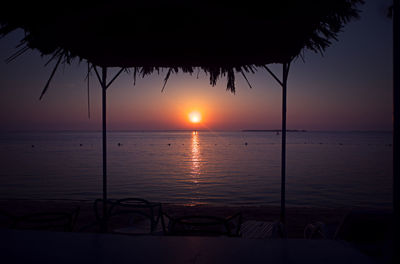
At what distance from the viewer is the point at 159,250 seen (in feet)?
4.43

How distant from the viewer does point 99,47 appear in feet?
12.0

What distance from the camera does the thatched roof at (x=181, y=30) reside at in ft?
7.18

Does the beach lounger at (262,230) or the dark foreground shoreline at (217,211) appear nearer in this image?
the beach lounger at (262,230)

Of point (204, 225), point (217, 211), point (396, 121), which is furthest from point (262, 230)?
point (217, 211)

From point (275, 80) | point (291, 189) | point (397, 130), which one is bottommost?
point (291, 189)

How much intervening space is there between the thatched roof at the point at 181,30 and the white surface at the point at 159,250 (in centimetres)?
158

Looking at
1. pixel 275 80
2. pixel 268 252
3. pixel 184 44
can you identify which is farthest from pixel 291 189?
pixel 268 252

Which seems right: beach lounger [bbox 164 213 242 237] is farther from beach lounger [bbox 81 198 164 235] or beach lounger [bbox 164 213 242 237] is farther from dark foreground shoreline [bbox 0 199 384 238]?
dark foreground shoreline [bbox 0 199 384 238]

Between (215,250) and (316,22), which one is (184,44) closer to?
(316,22)

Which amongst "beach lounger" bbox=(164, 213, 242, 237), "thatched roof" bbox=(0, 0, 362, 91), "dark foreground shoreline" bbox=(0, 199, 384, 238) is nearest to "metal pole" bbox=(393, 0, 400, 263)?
"thatched roof" bbox=(0, 0, 362, 91)

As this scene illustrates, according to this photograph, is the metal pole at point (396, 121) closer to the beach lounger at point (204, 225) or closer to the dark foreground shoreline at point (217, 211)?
the beach lounger at point (204, 225)

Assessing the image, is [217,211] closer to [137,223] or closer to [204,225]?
[137,223]

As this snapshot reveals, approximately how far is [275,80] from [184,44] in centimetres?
167

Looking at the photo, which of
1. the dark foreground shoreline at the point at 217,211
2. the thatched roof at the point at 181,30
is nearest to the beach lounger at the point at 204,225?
the thatched roof at the point at 181,30
